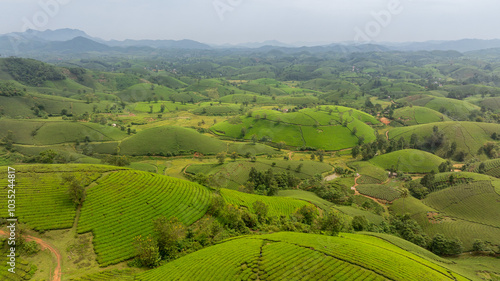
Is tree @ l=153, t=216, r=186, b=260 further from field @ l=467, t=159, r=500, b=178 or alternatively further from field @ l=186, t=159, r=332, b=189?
field @ l=467, t=159, r=500, b=178

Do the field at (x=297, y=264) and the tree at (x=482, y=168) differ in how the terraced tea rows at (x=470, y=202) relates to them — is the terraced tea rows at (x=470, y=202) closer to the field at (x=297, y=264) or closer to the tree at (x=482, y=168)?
the tree at (x=482, y=168)

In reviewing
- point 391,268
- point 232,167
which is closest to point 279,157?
point 232,167

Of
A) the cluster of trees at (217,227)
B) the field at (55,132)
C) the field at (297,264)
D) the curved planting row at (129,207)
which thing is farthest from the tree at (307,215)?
the field at (55,132)

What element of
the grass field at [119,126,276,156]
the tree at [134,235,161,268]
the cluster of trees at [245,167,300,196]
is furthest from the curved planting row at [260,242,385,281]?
the grass field at [119,126,276,156]

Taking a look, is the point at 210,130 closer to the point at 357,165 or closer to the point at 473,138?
the point at 357,165

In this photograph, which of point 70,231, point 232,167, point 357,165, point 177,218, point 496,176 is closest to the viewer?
point 70,231
